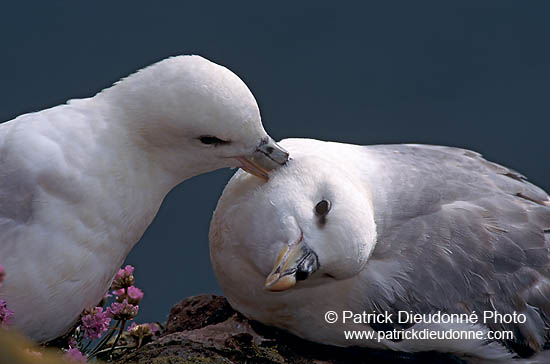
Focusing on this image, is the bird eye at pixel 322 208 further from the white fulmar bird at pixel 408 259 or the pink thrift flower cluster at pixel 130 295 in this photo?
the pink thrift flower cluster at pixel 130 295

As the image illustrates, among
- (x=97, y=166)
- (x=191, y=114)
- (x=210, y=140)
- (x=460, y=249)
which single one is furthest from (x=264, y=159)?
(x=460, y=249)

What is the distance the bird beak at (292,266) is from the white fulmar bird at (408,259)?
→ 0.21 meters

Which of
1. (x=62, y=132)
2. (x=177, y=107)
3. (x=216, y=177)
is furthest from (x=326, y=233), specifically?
(x=216, y=177)

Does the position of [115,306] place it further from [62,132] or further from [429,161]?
[429,161]

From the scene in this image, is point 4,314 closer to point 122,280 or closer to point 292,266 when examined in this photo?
point 122,280

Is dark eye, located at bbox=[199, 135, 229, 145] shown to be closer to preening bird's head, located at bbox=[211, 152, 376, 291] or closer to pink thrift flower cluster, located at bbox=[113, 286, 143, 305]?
preening bird's head, located at bbox=[211, 152, 376, 291]

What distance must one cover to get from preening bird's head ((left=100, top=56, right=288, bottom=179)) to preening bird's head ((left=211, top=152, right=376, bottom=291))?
0.53 feet

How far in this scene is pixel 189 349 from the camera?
2.63m

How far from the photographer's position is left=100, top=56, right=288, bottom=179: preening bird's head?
2328 mm

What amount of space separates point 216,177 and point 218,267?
2.67 meters

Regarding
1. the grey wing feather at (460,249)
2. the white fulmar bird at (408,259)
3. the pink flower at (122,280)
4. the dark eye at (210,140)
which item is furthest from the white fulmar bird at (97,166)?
the grey wing feather at (460,249)

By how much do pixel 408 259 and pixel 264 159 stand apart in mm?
714

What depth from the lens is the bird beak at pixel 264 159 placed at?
2.55 meters

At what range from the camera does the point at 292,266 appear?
94.5 inches
